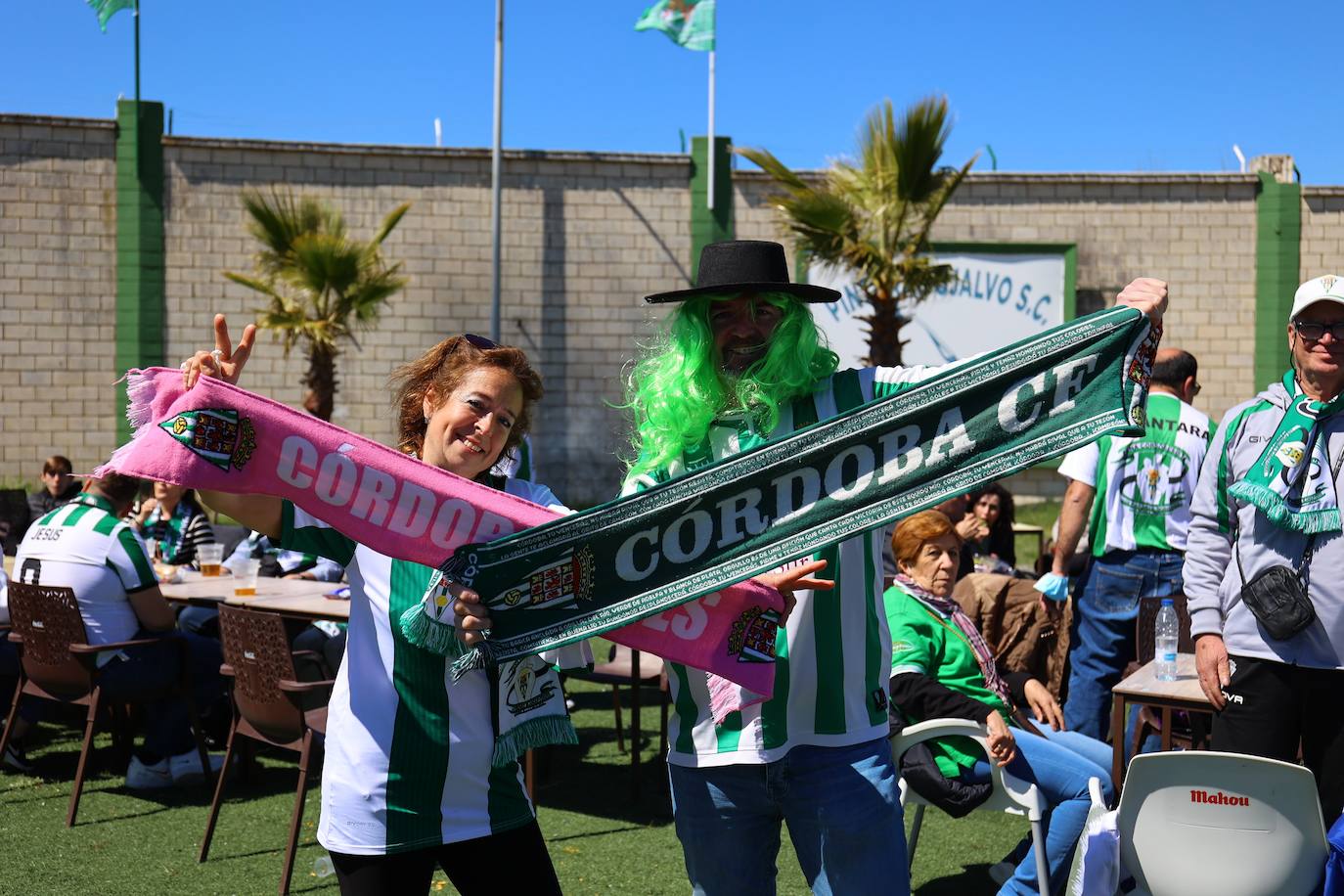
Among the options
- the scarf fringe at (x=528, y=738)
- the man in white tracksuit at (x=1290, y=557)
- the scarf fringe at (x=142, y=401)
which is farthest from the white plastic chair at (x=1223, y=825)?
the scarf fringe at (x=142, y=401)

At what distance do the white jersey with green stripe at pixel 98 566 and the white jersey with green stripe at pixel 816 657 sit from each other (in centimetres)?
400

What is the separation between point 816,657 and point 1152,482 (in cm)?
396

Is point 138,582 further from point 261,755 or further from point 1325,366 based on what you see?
point 1325,366

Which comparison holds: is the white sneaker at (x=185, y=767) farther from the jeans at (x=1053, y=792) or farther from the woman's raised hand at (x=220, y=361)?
the woman's raised hand at (x=220, y=361)

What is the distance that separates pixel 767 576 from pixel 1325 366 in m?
1.87

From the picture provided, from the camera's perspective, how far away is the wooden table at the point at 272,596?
6004 millimetres

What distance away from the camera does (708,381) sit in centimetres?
260

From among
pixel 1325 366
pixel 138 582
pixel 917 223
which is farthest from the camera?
pixel 917 223

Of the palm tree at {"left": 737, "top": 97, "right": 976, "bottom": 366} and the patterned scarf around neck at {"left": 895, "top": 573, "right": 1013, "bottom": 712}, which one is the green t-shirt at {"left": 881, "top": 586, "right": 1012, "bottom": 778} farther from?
the palm tree at {"left": 737, "top": 97, "right": 976, "bottom": 366}

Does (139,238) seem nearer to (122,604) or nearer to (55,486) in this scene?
(55,486)

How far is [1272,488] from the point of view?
3.38 m

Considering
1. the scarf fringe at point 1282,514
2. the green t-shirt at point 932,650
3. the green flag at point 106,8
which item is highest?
the green flag at point 106,8

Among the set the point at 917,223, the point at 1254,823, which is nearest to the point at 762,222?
the point at 917,223

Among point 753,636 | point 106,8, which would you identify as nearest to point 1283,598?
point 753,636
